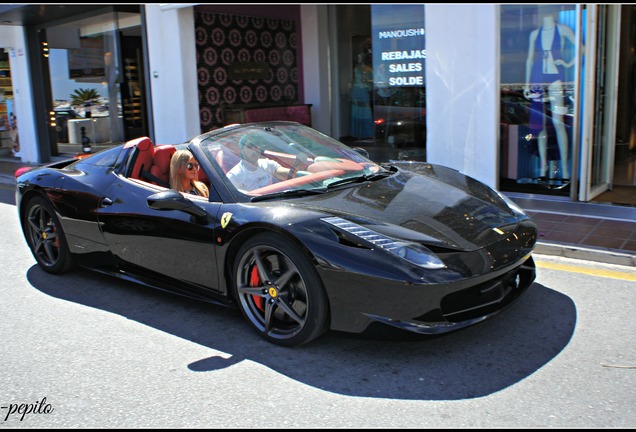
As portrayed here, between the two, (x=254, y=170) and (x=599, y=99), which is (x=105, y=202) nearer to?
(x=254, y=170)

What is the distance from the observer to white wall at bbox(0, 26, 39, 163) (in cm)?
1488

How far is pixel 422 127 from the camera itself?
10.9 metres

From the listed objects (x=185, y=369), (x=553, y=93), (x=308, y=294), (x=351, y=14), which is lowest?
(x=185, y=369)

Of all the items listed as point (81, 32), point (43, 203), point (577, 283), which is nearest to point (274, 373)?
point (577, 283)

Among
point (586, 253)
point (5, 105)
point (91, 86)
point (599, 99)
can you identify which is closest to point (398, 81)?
point (599, 99)

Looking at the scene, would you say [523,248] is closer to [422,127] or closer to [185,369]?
[185,369]

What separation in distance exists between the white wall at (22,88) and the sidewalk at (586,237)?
12360 millimetres

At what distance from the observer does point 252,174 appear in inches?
167

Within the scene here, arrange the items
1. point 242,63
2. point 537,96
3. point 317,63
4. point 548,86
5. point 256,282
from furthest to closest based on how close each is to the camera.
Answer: point 317,63, point 242,63, point 537,96, point 548,86, point 256,282

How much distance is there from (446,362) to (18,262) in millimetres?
4479

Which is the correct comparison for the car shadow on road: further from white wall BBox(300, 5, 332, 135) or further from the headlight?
white wall BBox(300, 5, 332, 135)

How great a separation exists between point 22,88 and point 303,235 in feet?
45.6

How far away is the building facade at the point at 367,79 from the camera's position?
769 cm

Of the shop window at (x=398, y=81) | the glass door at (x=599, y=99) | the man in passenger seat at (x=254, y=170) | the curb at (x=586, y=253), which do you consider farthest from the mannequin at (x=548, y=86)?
the man in passenger seat at (x=254, y=170)
